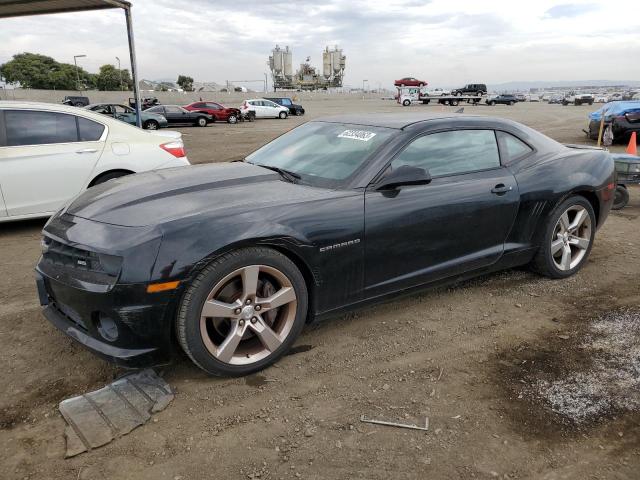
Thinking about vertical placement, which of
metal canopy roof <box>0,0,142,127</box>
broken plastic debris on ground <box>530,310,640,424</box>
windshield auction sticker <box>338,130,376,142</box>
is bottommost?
broken plastic debris on ground <box>530,310,640,424</box>

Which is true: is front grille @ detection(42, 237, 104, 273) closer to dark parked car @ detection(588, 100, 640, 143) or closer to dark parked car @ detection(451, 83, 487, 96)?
dark parked car @ detection(588, 100, 640, 143)

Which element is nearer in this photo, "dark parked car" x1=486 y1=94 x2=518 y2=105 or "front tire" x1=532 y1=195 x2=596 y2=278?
"front tire" x1=532 y1=195 x2=596 y2=278

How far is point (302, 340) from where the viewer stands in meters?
3.34

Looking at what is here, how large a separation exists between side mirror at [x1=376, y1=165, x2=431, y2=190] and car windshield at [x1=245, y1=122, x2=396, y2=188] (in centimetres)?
23

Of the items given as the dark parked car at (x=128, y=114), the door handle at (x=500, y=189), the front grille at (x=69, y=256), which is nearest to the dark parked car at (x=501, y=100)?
the dark parked car at (x=128, y=114)

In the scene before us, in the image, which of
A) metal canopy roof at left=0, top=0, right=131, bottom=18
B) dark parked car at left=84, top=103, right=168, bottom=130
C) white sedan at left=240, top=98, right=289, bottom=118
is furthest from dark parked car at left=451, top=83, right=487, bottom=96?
metal canopy roof at left=0, top=0, right=131, bottom=18

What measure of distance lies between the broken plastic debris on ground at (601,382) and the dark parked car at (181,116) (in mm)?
25753

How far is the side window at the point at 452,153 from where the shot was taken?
11.4 feet

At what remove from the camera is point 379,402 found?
8.74ft

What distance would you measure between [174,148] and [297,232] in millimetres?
3918

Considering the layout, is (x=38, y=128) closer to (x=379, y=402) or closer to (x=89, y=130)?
(x=89, y=130)

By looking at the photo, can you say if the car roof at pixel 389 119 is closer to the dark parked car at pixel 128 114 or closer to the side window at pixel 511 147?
the side window at pixel 511 147

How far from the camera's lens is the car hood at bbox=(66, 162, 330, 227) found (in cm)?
278

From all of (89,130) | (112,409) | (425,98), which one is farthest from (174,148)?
(425,98)
